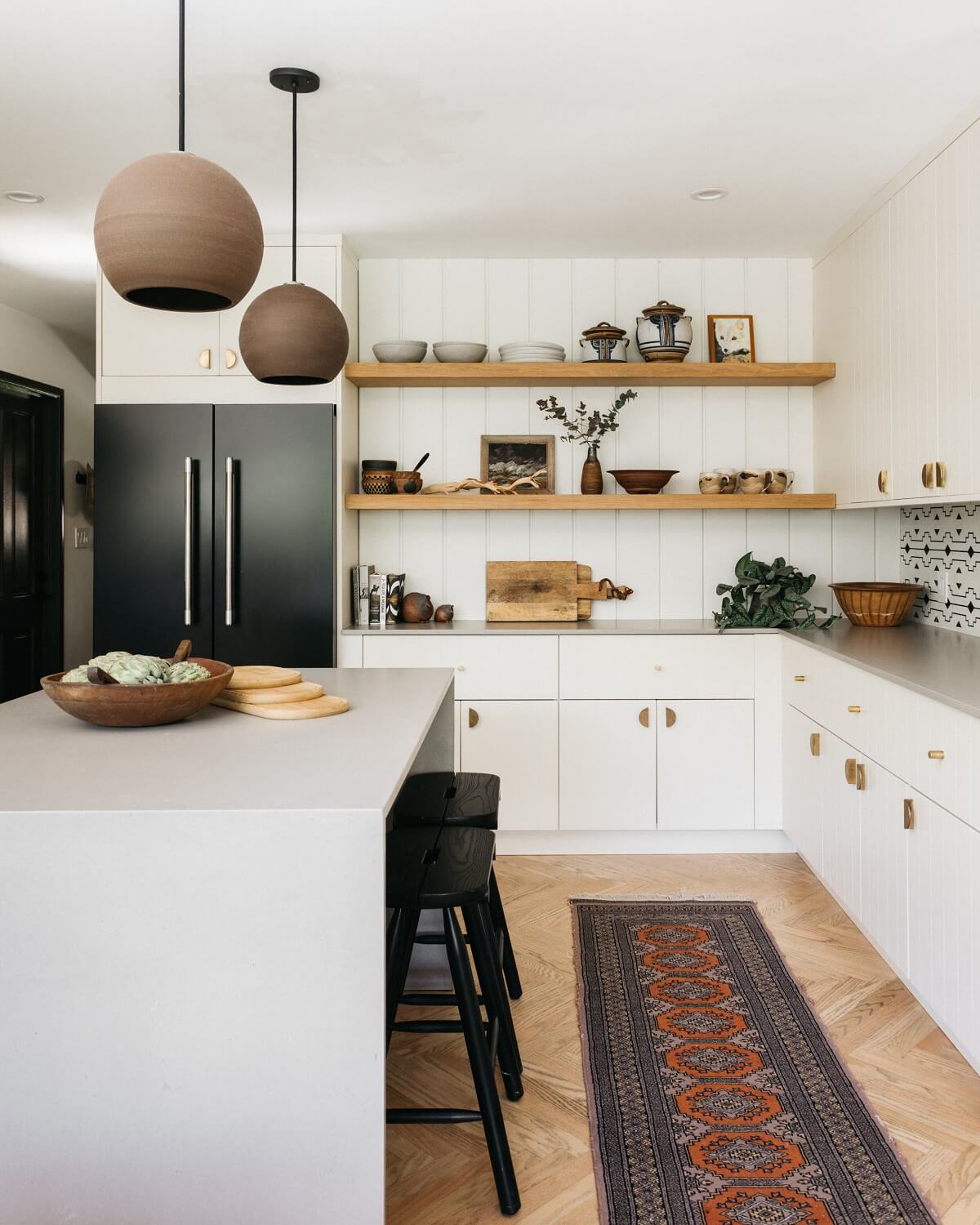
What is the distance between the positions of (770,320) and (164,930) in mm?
3781

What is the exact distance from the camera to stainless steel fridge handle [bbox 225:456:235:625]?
12.7ft

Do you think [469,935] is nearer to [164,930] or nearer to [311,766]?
[311,766]

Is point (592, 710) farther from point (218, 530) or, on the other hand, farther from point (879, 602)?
point (218, 530)

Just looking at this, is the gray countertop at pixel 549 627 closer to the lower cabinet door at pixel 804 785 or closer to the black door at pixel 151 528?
the lower cabinet door at pixel 804 785

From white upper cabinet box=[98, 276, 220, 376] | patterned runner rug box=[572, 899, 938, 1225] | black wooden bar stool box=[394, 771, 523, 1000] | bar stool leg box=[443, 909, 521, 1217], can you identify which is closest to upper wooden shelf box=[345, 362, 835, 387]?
white upper cabinet box=[98, 276, 220, 376]

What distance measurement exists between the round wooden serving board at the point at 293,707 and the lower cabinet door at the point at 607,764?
1.78 meters

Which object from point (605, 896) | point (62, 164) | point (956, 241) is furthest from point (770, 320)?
point (62, 164)

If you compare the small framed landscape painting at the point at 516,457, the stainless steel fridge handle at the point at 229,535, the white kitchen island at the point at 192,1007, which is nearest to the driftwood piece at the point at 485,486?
the small framed landscape painting at the point at 516,457

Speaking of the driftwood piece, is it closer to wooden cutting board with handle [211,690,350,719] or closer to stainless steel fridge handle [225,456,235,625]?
stainless steel fridge handle [225,456,235,625]

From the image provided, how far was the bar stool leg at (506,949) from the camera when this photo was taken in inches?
102

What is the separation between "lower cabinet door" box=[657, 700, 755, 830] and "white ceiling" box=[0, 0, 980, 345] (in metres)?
1.89

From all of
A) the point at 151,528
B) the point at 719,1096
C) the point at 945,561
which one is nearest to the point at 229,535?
the point at 151,528

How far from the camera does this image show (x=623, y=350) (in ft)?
13.7

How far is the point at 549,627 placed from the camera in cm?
412
